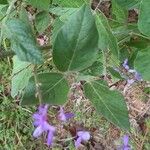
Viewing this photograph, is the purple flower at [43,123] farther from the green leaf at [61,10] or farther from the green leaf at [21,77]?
the green leaf at [61,10]

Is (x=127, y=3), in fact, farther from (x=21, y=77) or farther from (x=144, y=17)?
(x=21, y=77)

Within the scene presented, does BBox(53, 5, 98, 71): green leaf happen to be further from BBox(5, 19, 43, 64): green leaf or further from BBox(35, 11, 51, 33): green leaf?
BBox(35, 11, 51, 33): green leaf

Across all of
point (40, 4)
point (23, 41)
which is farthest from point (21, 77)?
point (23, 41)

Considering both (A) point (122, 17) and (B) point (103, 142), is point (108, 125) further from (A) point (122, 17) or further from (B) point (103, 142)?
(A) point (122, 17)

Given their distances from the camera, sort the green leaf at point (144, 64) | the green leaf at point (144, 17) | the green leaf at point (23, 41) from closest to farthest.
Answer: the green leaf at point (23, 41)
the green leaf at point (144, 17)
the green leaf at point (144, 64)

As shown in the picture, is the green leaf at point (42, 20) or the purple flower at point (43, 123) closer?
the purple flower at point (43, 123)

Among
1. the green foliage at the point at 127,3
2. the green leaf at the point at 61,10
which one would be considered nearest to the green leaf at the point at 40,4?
the green leaf at the point at 61,10

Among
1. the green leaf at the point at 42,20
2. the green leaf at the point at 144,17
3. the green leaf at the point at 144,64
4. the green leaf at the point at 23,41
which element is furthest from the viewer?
the green leaf at the point at 42,20
